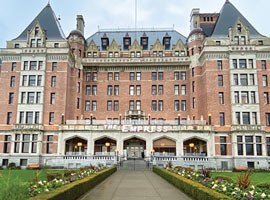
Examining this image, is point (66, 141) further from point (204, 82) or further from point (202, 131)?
point (204, 82)

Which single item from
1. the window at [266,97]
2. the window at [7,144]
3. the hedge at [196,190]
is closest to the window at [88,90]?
the window at [7,144]

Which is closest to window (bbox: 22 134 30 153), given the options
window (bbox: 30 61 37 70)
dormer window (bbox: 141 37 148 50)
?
window (bbox: 30 61 37 70)

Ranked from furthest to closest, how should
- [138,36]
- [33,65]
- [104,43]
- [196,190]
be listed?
[138,36] < [104,43] < [33,65] < [196,190]

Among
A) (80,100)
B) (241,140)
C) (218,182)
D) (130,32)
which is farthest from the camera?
(130,32)

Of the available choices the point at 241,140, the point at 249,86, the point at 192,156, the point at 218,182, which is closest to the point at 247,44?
the point at 249,86

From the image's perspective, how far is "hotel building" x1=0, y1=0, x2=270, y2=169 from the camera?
4038cm

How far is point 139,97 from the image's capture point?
1950 inches

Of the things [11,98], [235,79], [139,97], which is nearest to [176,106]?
[139,97]

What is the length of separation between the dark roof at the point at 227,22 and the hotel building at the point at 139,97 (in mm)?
180

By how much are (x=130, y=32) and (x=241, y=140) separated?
106 feet

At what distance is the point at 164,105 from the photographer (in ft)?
160

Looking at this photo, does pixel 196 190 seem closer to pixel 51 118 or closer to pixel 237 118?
pixel 237 118

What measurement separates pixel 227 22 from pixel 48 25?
3223cm

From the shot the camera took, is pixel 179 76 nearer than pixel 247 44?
No
